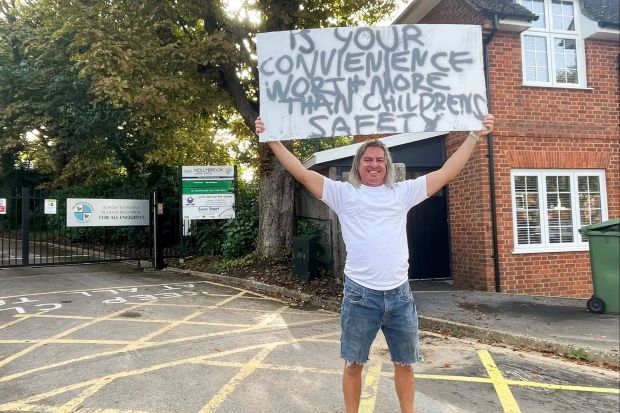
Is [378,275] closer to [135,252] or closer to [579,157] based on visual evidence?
[579,157]

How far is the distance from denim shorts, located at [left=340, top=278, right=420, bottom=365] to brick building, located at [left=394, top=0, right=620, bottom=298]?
6.09 meters

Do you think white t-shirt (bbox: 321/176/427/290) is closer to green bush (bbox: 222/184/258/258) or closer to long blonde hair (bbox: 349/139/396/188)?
long blonde hair (bbox: 349/139/396/188)

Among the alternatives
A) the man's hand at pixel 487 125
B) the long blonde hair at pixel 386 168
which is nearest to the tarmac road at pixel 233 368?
the long blonde hair at pixel 386 168

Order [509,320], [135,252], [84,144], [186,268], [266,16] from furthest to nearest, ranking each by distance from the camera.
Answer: [84,144] < [135,252] < [186,268] < [266,16] < [509,320]

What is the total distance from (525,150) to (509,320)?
384 centimetres

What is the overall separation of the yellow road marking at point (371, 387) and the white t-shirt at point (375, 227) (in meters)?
1.39

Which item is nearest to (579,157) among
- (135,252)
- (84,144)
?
(135,252)

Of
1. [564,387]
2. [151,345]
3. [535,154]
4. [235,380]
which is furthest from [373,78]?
[535,154]

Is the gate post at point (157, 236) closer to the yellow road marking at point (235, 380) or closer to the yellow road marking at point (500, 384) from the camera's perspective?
the yellow road marking at point (235, 380)

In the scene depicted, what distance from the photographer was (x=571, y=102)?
343 inches

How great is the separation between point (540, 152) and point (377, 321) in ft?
23.8

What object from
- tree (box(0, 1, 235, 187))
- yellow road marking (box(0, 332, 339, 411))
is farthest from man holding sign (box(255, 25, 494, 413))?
tree (box(0, 1, 235, 187))

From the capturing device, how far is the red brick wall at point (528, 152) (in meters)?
8.28

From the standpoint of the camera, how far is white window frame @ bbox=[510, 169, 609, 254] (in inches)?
332
